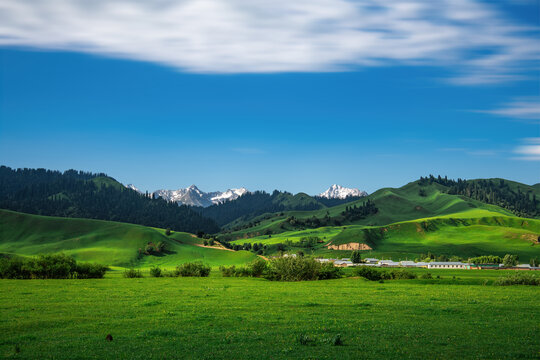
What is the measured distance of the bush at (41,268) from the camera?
85438mm

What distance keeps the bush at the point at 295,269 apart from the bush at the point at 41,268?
1508 inches

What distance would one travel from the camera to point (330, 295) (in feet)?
175

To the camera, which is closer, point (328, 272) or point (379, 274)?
point (328, 272)

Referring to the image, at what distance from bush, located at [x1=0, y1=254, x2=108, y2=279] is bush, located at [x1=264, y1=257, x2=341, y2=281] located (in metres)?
38.3

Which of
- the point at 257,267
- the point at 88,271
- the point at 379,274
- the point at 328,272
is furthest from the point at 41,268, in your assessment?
the point at 379,274

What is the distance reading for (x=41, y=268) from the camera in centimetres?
8600

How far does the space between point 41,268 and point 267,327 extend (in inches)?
2728

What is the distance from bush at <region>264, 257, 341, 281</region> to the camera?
290ft

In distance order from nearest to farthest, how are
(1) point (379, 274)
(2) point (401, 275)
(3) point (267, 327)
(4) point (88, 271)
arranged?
1. (3) point (267, 327)
2. (1) point (379, 274)
3. (4) point (88, 271)
4. (2) point (401, 275)

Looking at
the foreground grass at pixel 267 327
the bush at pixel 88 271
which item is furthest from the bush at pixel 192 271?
the foreground grass at pixel 267 327

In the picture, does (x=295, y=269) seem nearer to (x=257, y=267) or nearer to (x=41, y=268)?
(x=257, y=267)

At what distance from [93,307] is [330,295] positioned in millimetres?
25446

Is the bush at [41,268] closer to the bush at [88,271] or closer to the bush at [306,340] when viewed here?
the bush at [88,271]

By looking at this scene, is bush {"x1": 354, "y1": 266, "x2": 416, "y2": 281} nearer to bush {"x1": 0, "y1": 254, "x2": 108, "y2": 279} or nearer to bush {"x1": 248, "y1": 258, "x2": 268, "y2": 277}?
bush {"x1": 248, "y1": 258, "x2": 268, "y2": 277}
